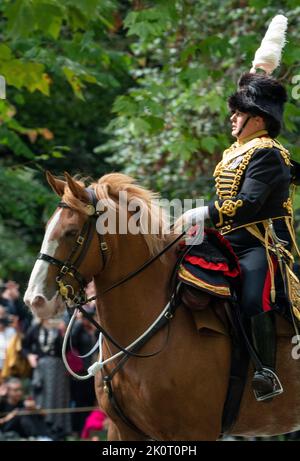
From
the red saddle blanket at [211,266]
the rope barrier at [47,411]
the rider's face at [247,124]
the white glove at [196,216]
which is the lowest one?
the rope barrier at [47,411]

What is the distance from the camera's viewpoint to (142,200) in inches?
295

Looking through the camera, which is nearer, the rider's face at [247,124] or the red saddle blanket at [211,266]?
the red saddle blanket at [211,266]

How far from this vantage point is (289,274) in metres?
7.77

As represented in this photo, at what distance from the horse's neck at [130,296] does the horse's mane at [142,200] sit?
0.10 m

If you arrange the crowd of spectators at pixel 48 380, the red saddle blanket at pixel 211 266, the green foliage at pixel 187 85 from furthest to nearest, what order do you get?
the crowd of spectators at pixel 48 380 → the green foliage at pixel 187 85 → the red saddle blanket at pixel 211 266

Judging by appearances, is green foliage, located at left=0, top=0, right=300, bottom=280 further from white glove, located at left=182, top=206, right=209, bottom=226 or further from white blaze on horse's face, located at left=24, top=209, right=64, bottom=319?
white blaze on horse's face, located at left=24, top=209, right=64, bottom=319

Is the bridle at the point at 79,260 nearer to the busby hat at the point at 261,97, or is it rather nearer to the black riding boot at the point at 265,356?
the black riding boot at the point at 265,356

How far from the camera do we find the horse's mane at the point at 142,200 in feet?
24.4

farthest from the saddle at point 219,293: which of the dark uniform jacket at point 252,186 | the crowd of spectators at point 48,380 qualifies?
the crowd of spectators at point 48,380

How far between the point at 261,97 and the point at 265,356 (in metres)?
1.87

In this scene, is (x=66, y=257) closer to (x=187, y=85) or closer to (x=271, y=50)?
(x=271, y=50)

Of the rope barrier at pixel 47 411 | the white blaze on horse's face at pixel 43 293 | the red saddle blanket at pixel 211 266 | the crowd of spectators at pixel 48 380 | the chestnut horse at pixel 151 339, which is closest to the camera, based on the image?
the white blaze on horse's face at pixel 43 293

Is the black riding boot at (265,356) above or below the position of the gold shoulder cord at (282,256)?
below

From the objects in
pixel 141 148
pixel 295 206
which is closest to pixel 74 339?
pixel 141 148
